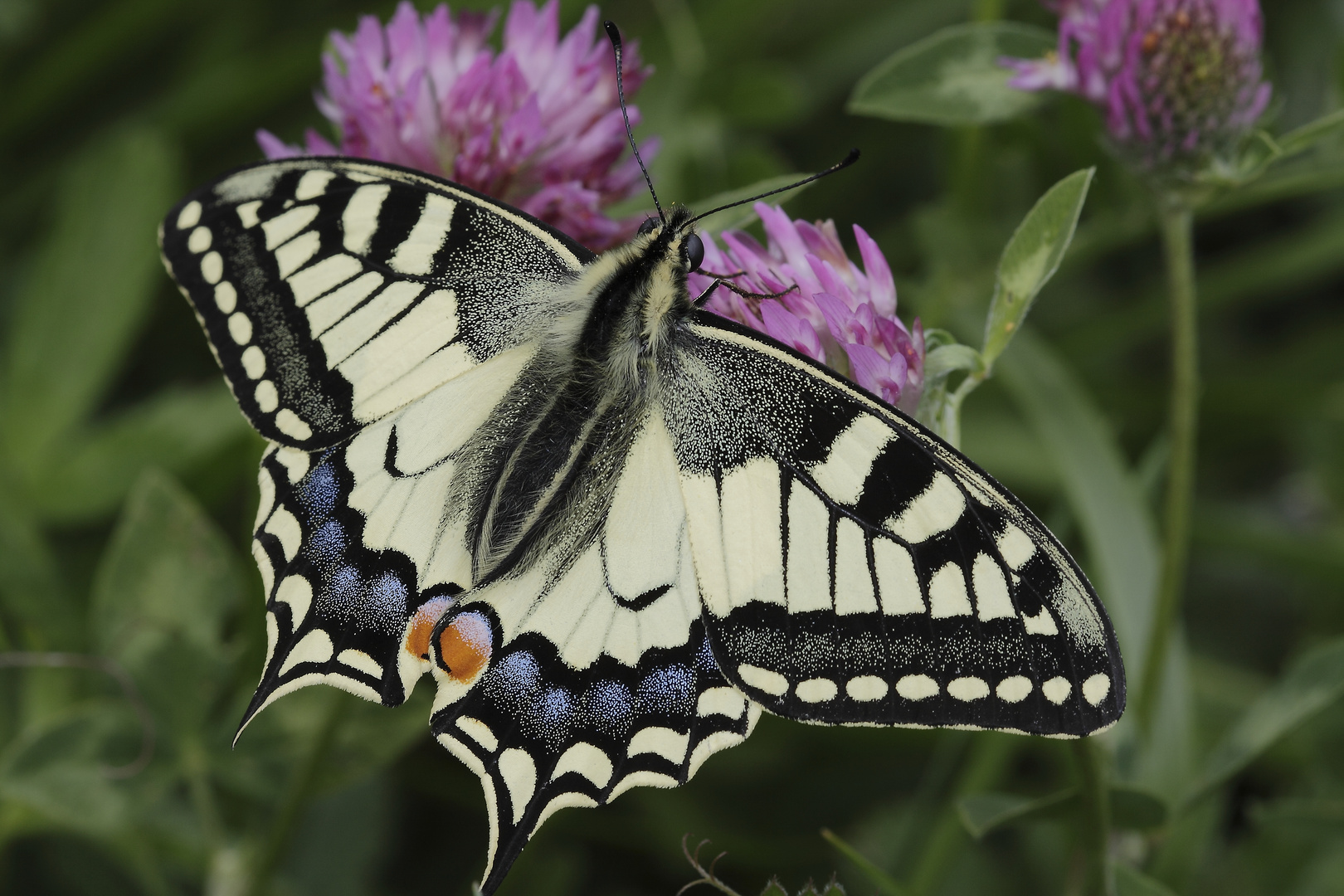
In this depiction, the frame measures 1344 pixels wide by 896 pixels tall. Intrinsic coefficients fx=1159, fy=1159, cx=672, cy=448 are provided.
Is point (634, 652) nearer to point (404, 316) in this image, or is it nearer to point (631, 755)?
point (631, 755)

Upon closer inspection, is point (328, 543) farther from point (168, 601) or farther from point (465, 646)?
point (168, 601)

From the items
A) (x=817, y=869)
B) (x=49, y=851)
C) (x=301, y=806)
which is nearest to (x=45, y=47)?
(x=49, y=851)

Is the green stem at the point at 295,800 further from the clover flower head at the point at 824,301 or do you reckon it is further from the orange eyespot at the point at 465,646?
the clover flower head at the point at 824,301

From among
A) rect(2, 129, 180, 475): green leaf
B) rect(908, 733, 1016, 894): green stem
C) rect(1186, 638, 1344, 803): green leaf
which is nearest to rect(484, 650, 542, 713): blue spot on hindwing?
rect(908, 733, 1016, 894): green stem

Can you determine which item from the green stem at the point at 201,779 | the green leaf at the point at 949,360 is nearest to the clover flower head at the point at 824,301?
the green leaf at the point at 949,360

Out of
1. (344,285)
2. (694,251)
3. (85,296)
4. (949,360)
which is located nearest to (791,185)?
(694,251)

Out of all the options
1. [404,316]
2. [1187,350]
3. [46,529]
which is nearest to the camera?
[404,316]
